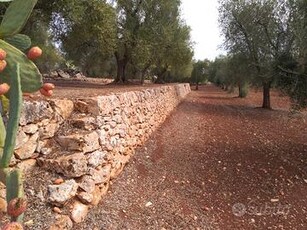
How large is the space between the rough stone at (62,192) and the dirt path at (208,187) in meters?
0.44

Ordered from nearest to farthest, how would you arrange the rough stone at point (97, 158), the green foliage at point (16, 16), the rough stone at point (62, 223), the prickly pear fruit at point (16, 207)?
the prickly pear fruit at point (16, 207) < the green foliage at point (16, 16) < the rough stone at point (62, 223) < the rough stone at point (97, 158)

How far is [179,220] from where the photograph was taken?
6008mm

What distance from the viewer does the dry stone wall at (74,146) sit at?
5.36 metres

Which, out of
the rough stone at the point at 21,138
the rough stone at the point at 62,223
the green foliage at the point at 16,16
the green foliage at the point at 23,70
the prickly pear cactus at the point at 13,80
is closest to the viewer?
the prickly pear cactus at the point at 13,80

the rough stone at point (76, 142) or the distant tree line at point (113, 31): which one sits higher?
the distant tree line at point (113, 31)

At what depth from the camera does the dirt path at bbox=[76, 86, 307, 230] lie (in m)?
6.03

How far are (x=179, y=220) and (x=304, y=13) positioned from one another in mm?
8144

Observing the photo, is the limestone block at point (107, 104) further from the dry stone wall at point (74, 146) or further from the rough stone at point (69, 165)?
the rough stone at point (69, 165)

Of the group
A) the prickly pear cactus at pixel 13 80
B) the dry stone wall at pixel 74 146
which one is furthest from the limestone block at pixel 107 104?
the prickly pear cactus at pixel 13 80

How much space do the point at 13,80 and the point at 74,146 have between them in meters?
4.30

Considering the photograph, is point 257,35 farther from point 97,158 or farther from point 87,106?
point 97,158

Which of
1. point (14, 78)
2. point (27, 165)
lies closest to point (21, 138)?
point (27, 165)

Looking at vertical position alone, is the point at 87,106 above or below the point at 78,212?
above

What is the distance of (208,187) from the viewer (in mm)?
7516
